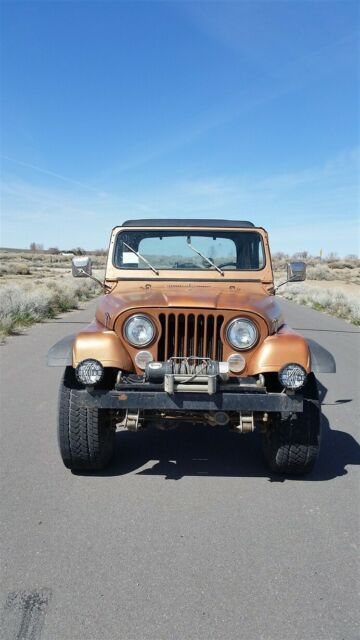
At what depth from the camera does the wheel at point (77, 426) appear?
155 inches

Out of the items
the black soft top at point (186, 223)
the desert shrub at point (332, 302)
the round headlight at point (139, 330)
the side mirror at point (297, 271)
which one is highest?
the black soft top at point (186, 223)

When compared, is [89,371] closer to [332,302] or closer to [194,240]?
[194,240]

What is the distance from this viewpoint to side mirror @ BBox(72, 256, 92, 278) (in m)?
5.44

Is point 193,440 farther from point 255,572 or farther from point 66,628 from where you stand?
point 66,628

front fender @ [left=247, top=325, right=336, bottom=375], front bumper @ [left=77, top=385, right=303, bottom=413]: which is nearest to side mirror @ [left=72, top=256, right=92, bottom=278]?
front bumper @ [left=77, top=385, right=303, bottom=413]

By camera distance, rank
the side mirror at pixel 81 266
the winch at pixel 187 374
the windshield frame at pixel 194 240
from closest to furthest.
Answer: the winch at pixel 187 374, the windshield frame at pixel 194 240, the side mirror at pixel 81 266

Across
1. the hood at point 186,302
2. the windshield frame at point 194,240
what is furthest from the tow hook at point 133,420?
the windshield frame at point 194,240

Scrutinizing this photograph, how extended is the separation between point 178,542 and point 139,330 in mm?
1477

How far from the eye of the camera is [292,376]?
357 centimetres

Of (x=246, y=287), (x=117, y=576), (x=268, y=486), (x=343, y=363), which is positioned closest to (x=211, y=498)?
(x=268, y=486)

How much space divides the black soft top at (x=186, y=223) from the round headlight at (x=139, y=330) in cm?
174

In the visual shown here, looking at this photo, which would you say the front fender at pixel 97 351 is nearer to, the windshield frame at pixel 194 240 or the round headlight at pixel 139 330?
the round headlight at pixel 139 330

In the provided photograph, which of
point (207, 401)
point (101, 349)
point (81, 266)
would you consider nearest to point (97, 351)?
point (101, 349)

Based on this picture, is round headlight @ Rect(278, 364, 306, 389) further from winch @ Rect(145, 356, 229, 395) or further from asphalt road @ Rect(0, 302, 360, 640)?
asphalt road @ Rect(0, 302, 360, 640)
